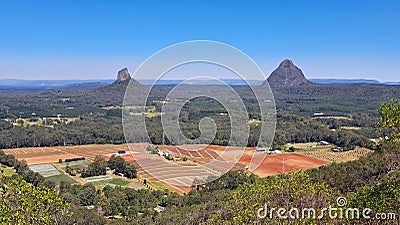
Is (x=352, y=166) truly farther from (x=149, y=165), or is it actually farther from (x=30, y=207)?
(x=30, y=207)

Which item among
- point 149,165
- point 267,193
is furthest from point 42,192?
point 149,165

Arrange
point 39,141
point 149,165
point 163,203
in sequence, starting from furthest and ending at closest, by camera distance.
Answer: point 39,141
point 163,203
point 149,165

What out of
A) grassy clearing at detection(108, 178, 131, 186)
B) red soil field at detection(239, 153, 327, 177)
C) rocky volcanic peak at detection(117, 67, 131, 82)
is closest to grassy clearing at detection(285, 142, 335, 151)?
red soil field at detection(239, 153, 327, 177)

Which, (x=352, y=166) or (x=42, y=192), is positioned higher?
(x=42, y=192)

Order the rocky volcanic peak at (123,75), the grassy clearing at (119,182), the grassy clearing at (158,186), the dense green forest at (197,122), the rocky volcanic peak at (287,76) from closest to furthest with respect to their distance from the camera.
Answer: the grassy clearing at (158,186), the grassy clearing at (119,182), the dense green forest at (197,122), the rocky volcanic peak at (123,75), the rocky volcanic peak at (287,76)

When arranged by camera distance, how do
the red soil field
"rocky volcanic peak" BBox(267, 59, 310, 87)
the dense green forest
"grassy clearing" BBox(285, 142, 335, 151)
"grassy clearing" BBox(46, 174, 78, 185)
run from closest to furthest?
"grassy clearing" BBox(46, 174, 78, 185) < the red soil field < the dense green forest < "grassy clearing" BBox(285, 142, 335, 151) < "rocky volcanic peak" BBox(267, 59, 310, 87)

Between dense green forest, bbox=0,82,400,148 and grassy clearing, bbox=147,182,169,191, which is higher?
dense green forest, bbox=0,82,400,148

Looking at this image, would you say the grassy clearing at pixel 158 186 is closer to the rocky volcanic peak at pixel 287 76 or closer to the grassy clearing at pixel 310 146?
the grassy clearing at pixel 310 146

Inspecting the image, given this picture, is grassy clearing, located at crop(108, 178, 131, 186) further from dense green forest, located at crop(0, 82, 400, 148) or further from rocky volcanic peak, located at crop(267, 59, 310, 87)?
rocky volcanic peak, located at crop(267, 59, 310, 87)

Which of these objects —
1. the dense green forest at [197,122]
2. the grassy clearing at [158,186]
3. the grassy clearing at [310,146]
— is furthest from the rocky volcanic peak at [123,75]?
the grassy clearing at [158,186]
